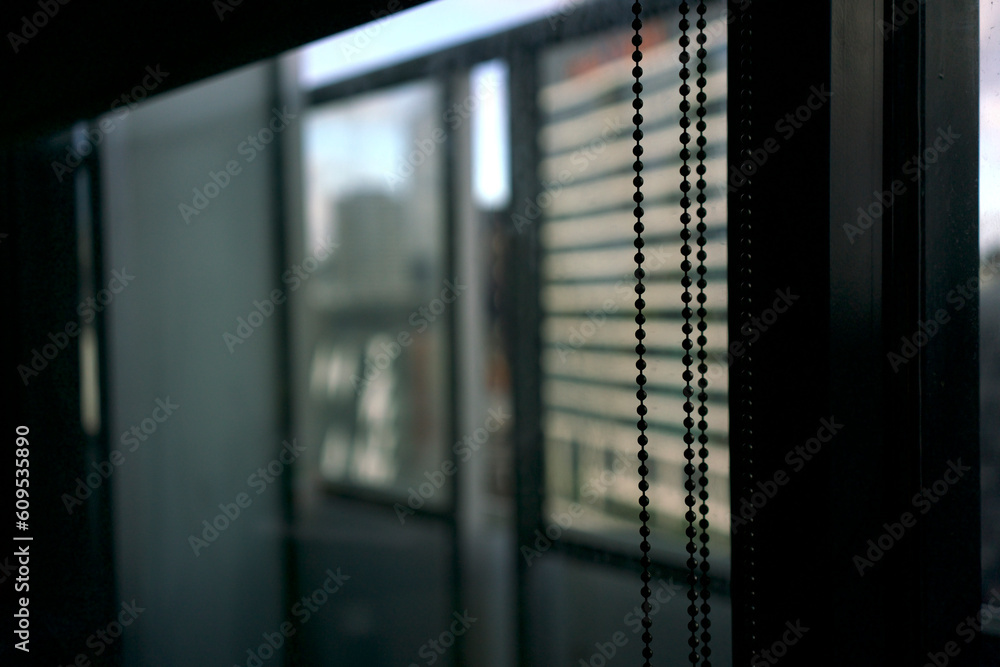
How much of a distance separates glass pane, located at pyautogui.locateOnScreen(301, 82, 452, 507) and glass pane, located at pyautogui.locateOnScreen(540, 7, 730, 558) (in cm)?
58

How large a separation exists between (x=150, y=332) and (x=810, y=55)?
7.60ft

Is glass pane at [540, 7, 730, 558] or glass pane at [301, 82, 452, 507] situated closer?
glass pane at [540, 7, 730, 558]

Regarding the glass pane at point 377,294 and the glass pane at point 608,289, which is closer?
the glass pane at point 608,289

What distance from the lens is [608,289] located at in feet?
9.05

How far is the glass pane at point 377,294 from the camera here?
3.22m

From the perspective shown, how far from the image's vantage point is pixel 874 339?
70 cm

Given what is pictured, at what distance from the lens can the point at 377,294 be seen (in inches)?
134

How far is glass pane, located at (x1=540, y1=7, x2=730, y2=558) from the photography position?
254 cm

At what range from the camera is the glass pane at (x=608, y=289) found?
2.54m

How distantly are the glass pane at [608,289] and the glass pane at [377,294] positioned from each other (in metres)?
0.58

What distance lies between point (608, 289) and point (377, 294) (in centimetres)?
119

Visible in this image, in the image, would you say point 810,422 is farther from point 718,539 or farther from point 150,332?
point 150,332

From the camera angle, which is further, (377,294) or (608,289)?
(377,294)

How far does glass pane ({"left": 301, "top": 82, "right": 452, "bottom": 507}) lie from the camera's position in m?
3.22
